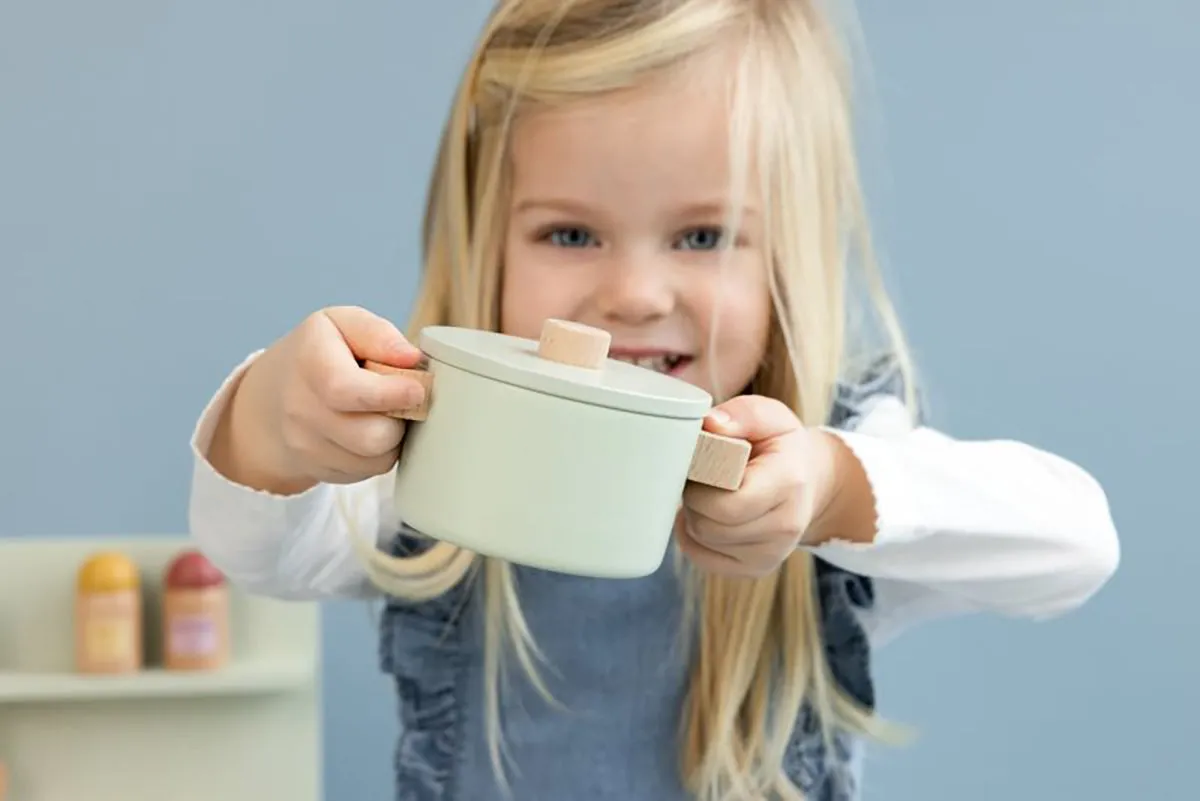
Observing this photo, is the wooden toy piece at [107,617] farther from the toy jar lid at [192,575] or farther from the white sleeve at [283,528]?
the white sleeve at [283,528]

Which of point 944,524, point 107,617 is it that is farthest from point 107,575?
point 944,524

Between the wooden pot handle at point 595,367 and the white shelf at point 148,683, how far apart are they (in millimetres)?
521

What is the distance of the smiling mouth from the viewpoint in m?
0.62

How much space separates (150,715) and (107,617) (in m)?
0.09

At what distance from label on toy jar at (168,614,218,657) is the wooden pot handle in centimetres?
51

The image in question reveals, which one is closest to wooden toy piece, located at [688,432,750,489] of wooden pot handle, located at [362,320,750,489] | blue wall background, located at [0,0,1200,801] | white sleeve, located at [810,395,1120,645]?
wooden pot handle, located at [362,320,750,489]

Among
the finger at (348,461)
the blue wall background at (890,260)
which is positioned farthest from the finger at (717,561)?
the blue wall background at (890,260)

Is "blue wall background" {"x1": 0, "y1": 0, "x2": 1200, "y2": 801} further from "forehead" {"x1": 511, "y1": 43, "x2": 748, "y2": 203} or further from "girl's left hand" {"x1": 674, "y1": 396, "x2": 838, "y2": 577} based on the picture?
"girl's left hand" {"x1": 674, "y1": 396, "x2": 838, "y2": 577}

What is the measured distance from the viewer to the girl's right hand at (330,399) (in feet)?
1.45

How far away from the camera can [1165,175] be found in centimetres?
98

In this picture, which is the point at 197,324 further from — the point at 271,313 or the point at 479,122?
the point at 479,122

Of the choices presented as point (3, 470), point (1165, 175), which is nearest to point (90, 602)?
point (3, 470)

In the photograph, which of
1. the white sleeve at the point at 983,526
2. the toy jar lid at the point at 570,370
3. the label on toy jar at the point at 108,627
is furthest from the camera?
the label on toy jar at the point at 108,627

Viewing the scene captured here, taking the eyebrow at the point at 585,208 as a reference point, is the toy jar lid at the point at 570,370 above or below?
below
